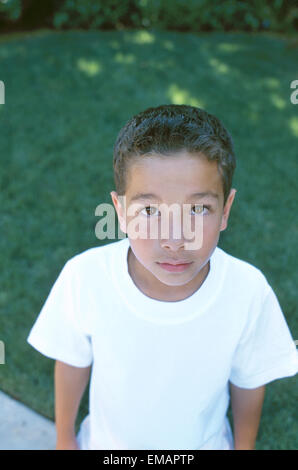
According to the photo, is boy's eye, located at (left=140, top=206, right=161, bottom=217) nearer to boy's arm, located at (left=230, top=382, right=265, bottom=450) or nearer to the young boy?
the young boy

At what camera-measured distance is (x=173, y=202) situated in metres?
1.35

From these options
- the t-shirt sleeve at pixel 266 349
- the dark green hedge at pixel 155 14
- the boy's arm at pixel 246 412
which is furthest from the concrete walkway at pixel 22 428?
the dark green hedge at pixel 155 14

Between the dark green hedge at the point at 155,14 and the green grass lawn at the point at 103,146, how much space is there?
290mm

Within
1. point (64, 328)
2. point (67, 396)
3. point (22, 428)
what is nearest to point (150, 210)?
point (64, 328)

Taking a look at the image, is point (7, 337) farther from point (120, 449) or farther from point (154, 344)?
point (154, 344)

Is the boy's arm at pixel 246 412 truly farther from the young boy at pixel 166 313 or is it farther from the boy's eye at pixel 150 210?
the boy's eye at pixel 150 210

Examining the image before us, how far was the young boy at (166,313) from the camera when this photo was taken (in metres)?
1.37

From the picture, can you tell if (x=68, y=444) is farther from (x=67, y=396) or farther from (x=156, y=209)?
(x=156, y=209)

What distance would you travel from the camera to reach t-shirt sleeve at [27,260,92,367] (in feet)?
5.32

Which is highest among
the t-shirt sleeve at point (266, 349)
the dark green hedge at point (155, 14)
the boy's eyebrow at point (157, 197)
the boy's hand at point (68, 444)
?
the dark green hedge at point (155, 14)

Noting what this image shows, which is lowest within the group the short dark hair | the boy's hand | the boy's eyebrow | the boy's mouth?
the boy's hand

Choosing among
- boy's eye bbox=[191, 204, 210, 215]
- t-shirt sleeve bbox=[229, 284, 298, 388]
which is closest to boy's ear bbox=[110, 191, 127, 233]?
boy's eye bbox=[191, 204, 210, 215]

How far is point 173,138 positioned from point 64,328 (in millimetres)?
746

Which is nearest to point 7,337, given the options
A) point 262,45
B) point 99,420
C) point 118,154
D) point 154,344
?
point 99,420
